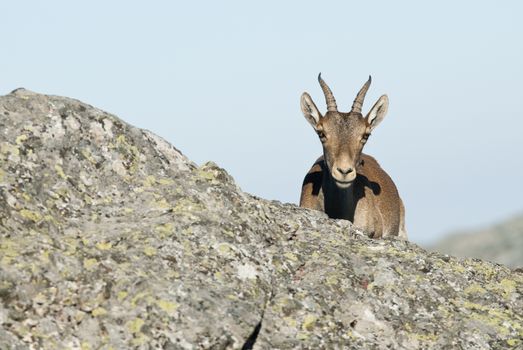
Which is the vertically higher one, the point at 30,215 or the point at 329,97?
the point at 329,97

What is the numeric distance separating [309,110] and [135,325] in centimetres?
1282

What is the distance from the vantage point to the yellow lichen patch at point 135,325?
8492mm

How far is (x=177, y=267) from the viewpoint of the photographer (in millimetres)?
9289

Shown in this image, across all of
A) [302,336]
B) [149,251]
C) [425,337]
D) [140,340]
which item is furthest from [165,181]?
[425,337]

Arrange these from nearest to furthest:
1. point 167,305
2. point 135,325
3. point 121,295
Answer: point 135,325
point 167,305
point 121,295

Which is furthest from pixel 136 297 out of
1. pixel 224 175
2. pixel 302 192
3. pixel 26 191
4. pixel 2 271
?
pixel 302 192

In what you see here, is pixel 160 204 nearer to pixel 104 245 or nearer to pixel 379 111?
pixel 104 245

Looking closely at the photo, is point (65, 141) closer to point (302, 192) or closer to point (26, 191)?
point (26, 191)

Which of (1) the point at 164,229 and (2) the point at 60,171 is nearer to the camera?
(1) the point at 164,229

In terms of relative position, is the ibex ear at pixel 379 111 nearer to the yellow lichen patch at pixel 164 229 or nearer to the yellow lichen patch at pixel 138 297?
the yellow lichen patch at pixel 164 229

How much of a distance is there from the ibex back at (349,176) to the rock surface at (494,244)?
46.6 ft

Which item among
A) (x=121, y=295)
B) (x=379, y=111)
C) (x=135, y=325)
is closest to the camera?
(x=135, y=325)

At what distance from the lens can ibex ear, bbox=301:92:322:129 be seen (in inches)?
806

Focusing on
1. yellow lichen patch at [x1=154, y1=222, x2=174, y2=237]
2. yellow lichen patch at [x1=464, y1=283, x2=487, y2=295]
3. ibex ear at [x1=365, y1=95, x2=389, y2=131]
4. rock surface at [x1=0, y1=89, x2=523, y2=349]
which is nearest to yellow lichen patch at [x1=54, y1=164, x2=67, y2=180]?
rock surface at [x1=0, y1=89, x2=523, y2=349]
